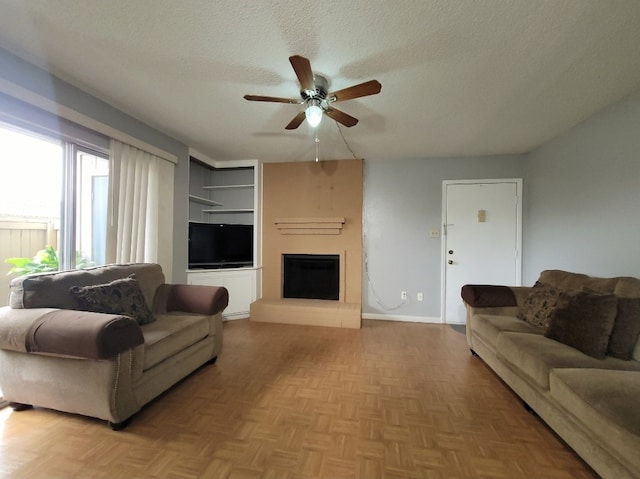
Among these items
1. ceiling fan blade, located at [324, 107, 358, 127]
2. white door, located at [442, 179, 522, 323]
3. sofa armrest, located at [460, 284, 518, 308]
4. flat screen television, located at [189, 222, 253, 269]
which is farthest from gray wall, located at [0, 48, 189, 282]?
white door, located at [442, 179, 522, 323]

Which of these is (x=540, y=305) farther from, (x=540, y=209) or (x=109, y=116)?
(x=109, y=116)

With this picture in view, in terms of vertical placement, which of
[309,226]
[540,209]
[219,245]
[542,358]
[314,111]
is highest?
[314,111]

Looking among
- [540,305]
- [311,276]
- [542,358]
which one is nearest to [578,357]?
[542,358]

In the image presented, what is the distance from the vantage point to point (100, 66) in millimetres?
1867

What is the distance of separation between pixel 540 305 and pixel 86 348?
3233mm

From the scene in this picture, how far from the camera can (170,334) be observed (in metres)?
1.93

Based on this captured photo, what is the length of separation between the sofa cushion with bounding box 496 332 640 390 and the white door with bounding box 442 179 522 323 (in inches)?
68.2

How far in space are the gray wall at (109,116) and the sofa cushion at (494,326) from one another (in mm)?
3332

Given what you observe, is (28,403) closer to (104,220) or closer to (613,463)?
(104,220)

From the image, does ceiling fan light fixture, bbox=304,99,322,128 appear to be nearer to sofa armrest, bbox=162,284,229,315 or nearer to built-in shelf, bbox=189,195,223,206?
sofa armrest, bbox=162,284,229,315

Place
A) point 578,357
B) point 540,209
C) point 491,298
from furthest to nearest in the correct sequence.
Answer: point 540,209, point 491,298, point 578,357

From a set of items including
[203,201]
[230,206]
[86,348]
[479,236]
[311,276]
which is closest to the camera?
[86,348]

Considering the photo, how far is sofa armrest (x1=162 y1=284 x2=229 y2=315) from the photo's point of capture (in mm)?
2400

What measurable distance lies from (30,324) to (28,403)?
61cm
